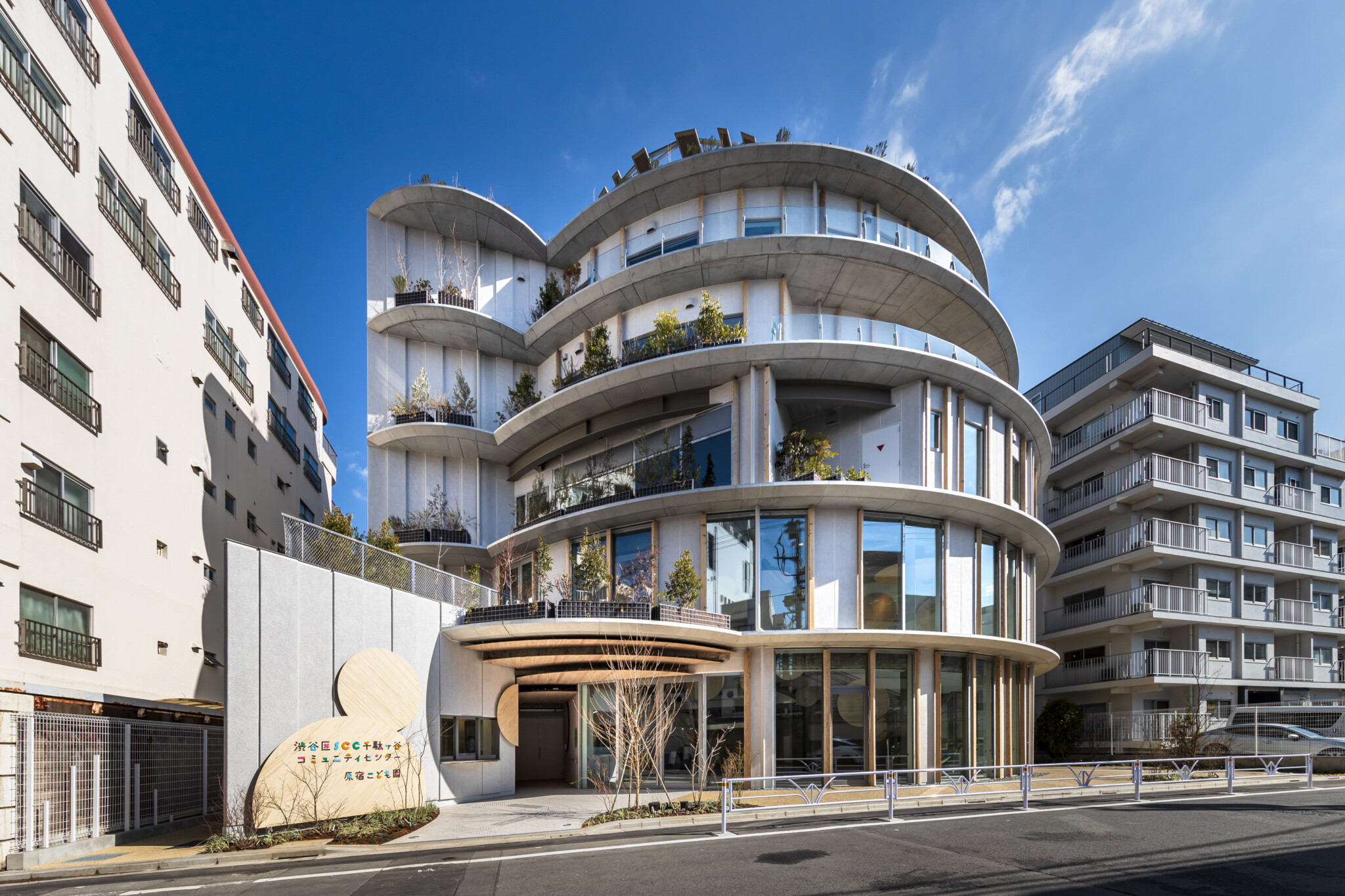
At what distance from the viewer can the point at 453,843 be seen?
14.1m

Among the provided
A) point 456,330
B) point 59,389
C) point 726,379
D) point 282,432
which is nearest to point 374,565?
point 59,389

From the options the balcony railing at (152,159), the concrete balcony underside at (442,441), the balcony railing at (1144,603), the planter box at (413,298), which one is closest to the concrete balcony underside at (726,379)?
the concrete balcony underside at (442,441)

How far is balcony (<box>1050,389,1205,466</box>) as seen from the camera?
36.8 metres

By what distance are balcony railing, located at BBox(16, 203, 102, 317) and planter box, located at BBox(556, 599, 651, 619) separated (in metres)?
13.4

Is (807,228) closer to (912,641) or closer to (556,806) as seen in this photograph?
(912,641)

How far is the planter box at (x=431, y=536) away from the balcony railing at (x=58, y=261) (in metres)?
13.3

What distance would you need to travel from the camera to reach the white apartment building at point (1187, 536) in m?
35.3

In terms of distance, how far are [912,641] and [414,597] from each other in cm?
1340

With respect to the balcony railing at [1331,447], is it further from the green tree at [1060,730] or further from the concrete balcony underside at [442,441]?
the concrete balcony underside at [442,441]

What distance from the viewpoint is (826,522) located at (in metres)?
23.2

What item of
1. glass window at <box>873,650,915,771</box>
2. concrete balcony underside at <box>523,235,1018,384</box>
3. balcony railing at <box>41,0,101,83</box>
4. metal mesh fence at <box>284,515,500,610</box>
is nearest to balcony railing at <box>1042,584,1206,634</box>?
concrete balcony underside at <box>523,235,1018,384</box>

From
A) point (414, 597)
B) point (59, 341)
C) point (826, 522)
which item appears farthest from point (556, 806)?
point (59, 341)

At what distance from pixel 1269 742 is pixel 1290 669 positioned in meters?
12.1

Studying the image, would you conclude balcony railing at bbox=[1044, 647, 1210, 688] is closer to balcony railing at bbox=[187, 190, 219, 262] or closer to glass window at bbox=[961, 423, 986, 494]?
glass window at bbox=[961, 423, 986, 494]
